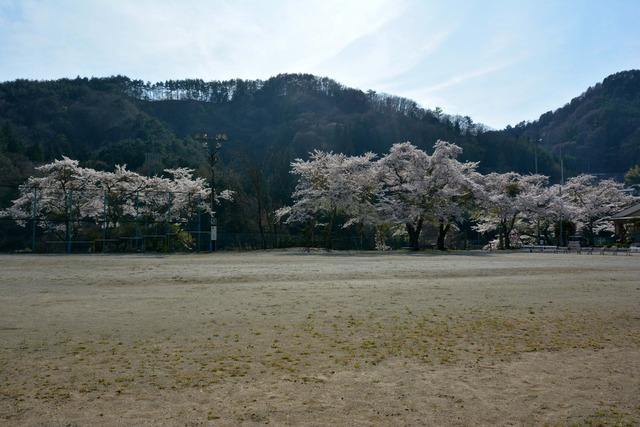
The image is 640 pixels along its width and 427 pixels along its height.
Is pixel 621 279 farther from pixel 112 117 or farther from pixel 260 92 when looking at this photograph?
pixel 260 92

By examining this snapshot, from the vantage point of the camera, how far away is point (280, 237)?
148 feet

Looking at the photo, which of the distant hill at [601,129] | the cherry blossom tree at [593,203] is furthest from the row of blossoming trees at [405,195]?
the distant hill at [601,129]

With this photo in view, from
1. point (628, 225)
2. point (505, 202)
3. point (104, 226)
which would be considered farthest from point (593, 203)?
point (104, 226)

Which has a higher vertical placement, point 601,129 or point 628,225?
point 601,129

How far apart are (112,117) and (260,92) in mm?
38475

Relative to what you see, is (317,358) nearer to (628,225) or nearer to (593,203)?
(628,225)

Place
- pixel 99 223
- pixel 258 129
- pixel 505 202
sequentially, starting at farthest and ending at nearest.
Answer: pixel 258 129 → pixel 505 202 → pixel 99 223

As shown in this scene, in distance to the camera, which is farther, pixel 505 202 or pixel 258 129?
pixel 258 129

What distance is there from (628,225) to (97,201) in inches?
1647

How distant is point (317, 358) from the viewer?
541 cm

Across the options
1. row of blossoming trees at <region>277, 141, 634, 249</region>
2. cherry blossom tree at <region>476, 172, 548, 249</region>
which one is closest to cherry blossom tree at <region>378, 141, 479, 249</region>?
row of blossoming trees at <region>277, 141, 634, 249</region>

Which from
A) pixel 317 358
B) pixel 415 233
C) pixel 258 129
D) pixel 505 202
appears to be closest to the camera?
pixel 317 358

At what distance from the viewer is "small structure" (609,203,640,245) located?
1567 inches

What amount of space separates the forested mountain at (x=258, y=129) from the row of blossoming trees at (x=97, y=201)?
9124 mm
